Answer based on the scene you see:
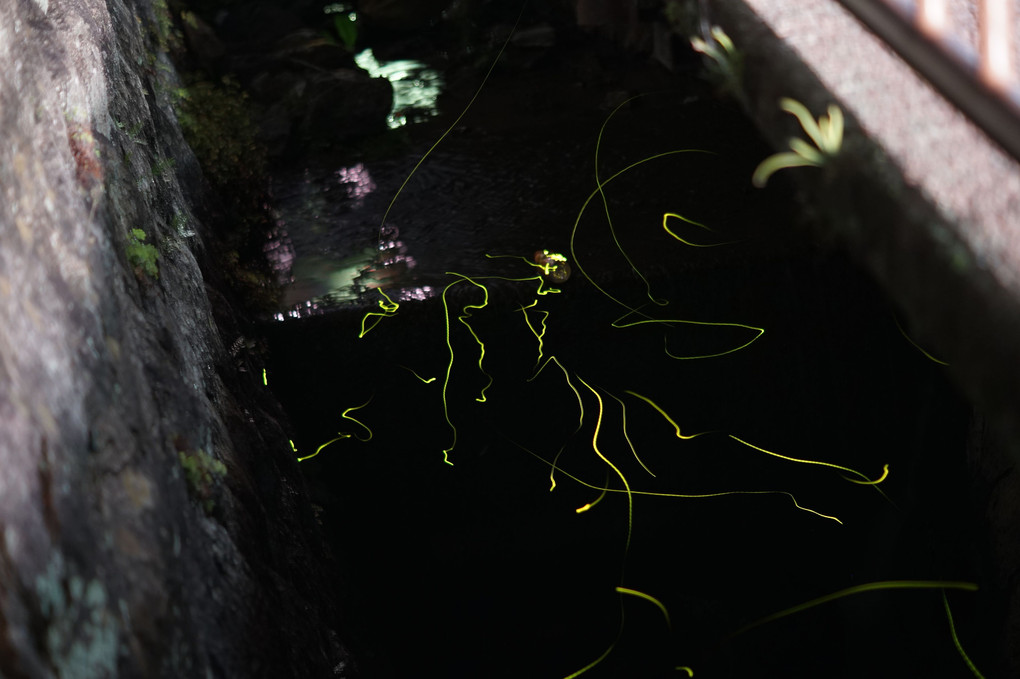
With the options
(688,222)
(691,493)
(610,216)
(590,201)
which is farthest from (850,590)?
(590,201)

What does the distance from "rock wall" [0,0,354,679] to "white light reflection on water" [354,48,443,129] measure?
152cm

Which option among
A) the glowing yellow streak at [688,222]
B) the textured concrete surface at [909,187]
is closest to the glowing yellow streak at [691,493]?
the glowing yellow streak at [688,222]

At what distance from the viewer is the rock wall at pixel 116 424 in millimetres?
975

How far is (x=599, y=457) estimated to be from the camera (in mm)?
2805

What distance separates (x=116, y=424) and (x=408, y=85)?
9.94 ft

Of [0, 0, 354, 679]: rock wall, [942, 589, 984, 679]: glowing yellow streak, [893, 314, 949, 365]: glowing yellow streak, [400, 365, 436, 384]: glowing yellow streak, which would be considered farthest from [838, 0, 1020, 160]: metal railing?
[942, 589, 984, 679]: glowing yellow streak

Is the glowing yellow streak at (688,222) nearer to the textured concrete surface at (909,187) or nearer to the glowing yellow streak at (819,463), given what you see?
the glowing yellow streak at (819,463)

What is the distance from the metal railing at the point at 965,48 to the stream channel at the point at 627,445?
3.49 ft

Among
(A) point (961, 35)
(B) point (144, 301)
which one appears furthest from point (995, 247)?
(B) point (144, 301)

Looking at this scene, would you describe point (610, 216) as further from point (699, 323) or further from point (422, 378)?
point (422, 378)

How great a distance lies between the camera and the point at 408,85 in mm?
3898

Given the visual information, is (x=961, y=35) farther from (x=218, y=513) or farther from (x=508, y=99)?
(x=508, y=99)

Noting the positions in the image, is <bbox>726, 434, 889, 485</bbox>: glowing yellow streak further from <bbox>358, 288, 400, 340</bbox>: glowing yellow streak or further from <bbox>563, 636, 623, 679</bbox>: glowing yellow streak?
<bbox>358, 288, 400, 340</bbox>: glowing yellow streak

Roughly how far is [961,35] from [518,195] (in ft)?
5.79
